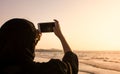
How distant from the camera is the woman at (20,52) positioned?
7.95 ft

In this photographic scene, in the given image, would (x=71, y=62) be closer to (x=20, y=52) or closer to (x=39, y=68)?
(x=39, y=68)

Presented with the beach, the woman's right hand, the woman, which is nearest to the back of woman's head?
the woman

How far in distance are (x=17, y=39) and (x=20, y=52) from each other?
10 centimetres

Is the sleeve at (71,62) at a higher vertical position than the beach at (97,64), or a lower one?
higher

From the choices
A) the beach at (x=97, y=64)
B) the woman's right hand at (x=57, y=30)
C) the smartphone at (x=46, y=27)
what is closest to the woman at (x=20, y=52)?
the smartphone at (x=46, y=27)

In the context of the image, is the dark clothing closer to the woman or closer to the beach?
the woman

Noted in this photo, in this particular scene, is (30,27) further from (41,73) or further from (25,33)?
(41,73)

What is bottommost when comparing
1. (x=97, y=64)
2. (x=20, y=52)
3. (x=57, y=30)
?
(x=97, y=64)

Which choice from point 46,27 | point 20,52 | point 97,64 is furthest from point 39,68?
point 97,64

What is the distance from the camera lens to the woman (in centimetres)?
242

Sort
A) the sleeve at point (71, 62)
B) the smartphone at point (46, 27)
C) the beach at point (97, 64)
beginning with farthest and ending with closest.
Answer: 1. the beach at point (97, 64)
2. the smartphone at point (46, 27)
3. the sleeve at point (71, 62)

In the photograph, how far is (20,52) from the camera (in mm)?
2467

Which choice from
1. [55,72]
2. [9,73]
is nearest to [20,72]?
[9,73]

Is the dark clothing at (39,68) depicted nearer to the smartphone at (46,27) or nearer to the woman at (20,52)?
the woman at (20,52)
